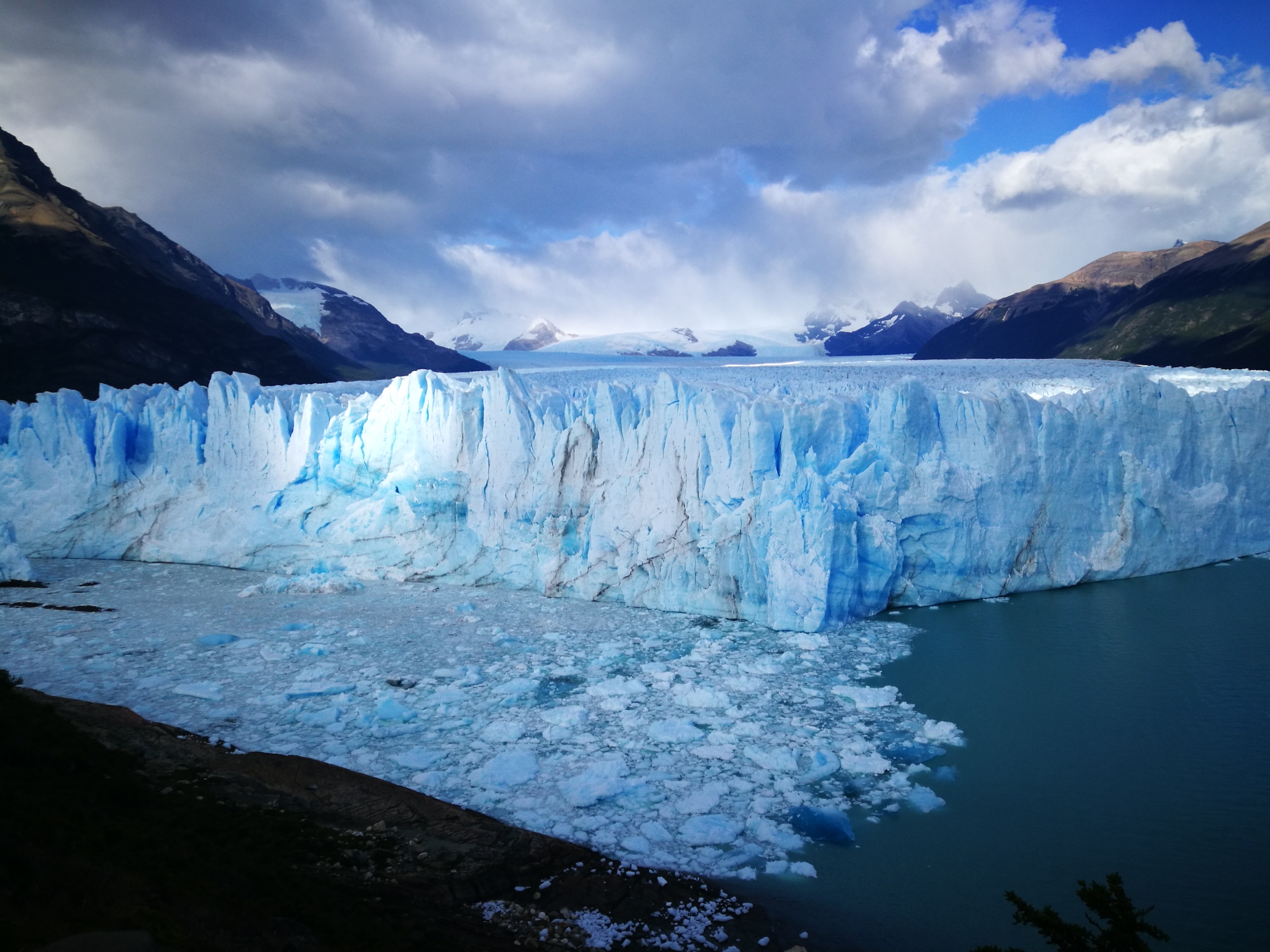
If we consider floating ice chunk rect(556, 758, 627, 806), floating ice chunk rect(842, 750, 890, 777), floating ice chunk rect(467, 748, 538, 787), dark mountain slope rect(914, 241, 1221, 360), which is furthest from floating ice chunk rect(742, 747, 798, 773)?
dark mountain slope rect(914, 241, 1221, 360)

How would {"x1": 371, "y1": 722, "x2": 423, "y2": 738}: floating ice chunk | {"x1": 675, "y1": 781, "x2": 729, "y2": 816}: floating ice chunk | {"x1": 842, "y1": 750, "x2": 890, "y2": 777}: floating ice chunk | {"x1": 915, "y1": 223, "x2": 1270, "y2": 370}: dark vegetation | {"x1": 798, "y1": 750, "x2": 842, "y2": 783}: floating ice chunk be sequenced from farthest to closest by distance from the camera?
{"x1": 915, "y1": 223, "x2": 1270, "y2": 370}: dark vegetation → {"x1": 371, "y1": 722, "x2": 423, "y2": 738}: floating ice chunk → {"x1": 842, "y1": 750, "x2": 890, "y2": 777}: floating ice chunk → {"x1": 798, "y1": 750, "x2": 842, "y2": 783}: floating ice chunk → {"x1": 675, "y1": 781, "x2": 729, "y2": 816}: floating ice chunk

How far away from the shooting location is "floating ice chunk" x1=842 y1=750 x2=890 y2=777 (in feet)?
22.4

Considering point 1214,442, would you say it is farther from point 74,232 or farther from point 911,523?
point 74,232

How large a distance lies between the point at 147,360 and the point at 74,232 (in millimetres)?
11507

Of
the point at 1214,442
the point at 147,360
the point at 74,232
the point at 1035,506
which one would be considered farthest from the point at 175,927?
the point at 74,232

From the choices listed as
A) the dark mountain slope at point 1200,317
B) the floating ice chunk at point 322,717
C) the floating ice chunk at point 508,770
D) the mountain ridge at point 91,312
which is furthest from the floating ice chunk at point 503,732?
the dark mountain slope at point 1200,317

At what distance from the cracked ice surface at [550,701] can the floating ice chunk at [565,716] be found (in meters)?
0.02

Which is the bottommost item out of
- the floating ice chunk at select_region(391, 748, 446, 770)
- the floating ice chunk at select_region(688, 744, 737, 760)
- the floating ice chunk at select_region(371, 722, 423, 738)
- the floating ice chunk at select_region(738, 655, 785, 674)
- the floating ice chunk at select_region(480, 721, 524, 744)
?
the floating ice chunk at select_region(371, 722, 423, 738)

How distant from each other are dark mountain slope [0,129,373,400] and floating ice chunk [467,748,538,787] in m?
29.1

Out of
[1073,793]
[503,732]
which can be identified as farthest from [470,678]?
[1073,793]

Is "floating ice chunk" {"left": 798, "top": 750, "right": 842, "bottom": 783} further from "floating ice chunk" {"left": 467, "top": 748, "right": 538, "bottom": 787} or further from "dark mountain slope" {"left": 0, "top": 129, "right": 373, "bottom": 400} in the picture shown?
"dark mountain slope" {"left": 0, "top": 129, "right": 373, "bottom": 400}

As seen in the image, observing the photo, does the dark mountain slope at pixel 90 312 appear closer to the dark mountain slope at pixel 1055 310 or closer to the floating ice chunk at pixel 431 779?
the floating ice chunk at pixel 431 779

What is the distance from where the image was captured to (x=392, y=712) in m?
7.92

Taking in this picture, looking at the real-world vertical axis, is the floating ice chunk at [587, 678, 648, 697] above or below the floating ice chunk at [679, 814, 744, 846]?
above
